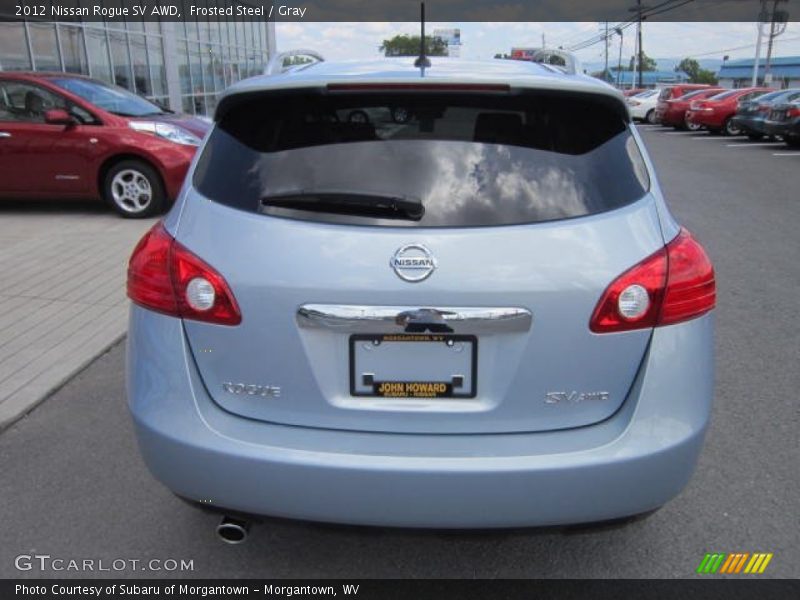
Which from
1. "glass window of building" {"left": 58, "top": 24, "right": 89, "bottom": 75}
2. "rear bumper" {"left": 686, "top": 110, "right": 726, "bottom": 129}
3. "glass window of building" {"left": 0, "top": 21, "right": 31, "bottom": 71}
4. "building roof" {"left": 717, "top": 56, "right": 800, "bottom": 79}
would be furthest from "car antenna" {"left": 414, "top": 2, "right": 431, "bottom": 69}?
"building roof" {"left": 717, "top": 56, "right": 800, "bottom": 79}

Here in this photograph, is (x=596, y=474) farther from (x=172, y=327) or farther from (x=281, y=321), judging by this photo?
(x=172, y=327)

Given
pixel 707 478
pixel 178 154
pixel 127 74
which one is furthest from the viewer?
pixel 127 74

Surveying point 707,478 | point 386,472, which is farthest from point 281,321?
point 707,478

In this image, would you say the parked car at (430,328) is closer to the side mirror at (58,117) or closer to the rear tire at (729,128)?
the side mirror at (58,117)

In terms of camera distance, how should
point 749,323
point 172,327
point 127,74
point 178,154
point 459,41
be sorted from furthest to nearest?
point 459,41, point 127,74, point 178,154, point 749,323, point 172,327

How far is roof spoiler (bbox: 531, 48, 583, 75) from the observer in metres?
2.92

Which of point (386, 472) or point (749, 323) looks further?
point (749, 323)

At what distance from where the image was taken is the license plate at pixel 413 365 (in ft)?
Answer: 6.63

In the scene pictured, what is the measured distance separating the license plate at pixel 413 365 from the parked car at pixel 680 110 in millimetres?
28070

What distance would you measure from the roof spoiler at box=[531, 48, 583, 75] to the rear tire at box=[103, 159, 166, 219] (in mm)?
6156

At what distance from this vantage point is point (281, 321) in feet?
6.64

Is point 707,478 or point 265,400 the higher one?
point 265,400

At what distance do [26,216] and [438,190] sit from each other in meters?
8.63

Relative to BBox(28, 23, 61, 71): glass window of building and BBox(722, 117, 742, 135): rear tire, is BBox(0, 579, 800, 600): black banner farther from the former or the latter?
BBox(722, 117, 742, 135): rear tire
